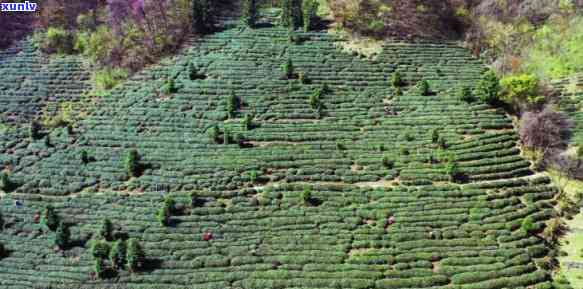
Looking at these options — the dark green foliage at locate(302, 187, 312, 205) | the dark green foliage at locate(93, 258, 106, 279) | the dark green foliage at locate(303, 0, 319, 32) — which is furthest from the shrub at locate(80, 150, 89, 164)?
the dark green foliage at locate(303, 0, 319, 32)

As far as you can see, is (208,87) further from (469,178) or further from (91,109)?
(469,178)

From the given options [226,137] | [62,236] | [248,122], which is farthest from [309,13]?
[62,236]

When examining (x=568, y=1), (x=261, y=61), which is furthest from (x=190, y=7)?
(x=568, y=1)

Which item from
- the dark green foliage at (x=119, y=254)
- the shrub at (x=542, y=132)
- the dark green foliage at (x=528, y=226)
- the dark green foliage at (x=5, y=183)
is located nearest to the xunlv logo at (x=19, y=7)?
the dark green foliage at (x=5, y=183)

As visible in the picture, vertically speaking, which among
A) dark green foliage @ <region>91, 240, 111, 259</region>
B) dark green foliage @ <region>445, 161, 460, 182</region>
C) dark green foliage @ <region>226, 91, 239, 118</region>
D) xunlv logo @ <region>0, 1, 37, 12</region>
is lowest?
dark green foliage @ <region>91, 240, 111, 259</region>

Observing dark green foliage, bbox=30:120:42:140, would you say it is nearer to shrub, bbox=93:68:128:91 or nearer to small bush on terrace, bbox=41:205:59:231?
shrub, bbox=93:68:128:91

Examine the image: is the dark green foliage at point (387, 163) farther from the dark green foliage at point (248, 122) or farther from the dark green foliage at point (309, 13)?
the dark green foliage at point (309, 13)

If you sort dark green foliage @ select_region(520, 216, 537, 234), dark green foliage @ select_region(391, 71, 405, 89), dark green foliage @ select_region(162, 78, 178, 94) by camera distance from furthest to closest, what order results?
dark green foliage @ select_region(162, 78, 178, 94) → dark green foliage @ select_region(391, 71, 405, 89) → dark green foliage @ select_region(520, 216, 537, 234)
